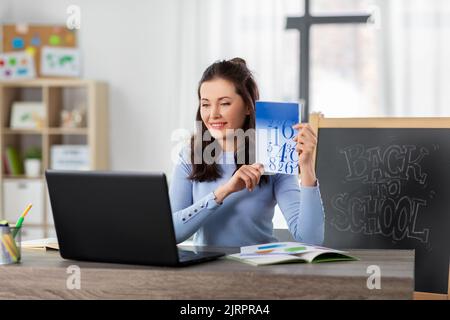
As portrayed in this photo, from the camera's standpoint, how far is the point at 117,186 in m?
1.72

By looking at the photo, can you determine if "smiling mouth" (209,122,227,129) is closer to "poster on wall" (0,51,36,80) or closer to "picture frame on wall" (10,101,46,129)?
"picture frame on wall" (10,101,46,129)

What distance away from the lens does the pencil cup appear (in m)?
1.86

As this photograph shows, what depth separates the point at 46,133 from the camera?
5.68 metres

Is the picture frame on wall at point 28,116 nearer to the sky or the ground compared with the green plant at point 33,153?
nearer to the sky

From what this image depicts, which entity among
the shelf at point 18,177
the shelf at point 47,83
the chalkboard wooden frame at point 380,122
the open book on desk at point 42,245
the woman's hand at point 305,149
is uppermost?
the shelf at point 47,83

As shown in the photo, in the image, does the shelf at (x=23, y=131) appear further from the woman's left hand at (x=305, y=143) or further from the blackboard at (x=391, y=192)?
the woman's left hand at (x=305, y=143)

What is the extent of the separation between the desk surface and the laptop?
0.03 m

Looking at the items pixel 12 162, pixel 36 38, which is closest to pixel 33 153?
pixel 12 162

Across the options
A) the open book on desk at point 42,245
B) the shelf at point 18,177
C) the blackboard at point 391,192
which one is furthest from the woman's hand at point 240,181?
the shelf at point 18,177

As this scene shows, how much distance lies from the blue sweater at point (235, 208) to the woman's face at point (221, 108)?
0.34ft

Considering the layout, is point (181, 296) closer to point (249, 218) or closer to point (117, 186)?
point (117, 186)

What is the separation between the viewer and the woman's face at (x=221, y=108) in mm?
2330

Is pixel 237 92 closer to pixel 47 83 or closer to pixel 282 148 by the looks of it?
pixel 282 148

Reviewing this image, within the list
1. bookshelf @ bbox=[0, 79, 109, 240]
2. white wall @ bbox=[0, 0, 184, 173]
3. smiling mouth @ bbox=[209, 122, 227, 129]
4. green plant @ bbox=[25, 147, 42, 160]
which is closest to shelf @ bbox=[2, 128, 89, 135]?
bookshelf @ bbox=[0, 79, 109, 240]
